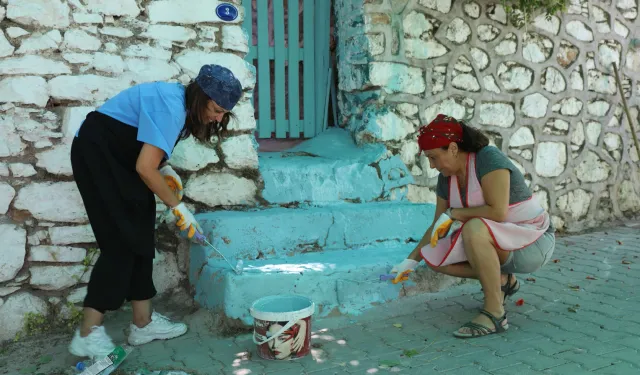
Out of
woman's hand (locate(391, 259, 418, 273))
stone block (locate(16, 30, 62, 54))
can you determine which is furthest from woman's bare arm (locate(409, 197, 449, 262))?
stone block (locate(16, 30, 62, 54))

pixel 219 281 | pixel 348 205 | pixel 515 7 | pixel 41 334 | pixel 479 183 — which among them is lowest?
pixel 41 334

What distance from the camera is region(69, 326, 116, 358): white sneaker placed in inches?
93.6

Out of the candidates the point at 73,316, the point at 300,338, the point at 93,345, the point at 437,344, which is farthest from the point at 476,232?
the point at 73,316

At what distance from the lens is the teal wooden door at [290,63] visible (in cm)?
406

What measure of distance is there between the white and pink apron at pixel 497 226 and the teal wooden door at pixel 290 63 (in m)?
1.74

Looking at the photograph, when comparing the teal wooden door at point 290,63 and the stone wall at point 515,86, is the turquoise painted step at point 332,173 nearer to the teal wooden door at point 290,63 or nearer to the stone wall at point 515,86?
the stone wall at point 515,86

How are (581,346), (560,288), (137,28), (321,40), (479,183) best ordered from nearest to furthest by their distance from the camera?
(581,346) → (479,183) → (137,28) → (560,288) → (321,40)

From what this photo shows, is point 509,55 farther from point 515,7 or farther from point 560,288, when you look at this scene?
point 560,288

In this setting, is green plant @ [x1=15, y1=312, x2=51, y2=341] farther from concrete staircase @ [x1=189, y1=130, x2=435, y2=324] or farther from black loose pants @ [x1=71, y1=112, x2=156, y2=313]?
concrete staircase @ [x1=189, y1=130, x2=435, y2=324]

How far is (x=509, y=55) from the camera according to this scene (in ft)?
14.5

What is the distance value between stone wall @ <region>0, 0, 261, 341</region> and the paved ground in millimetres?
324

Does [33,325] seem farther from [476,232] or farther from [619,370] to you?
[619,370]

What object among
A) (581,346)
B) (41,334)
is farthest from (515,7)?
(41,334)

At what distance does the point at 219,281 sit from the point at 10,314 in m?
1.11
